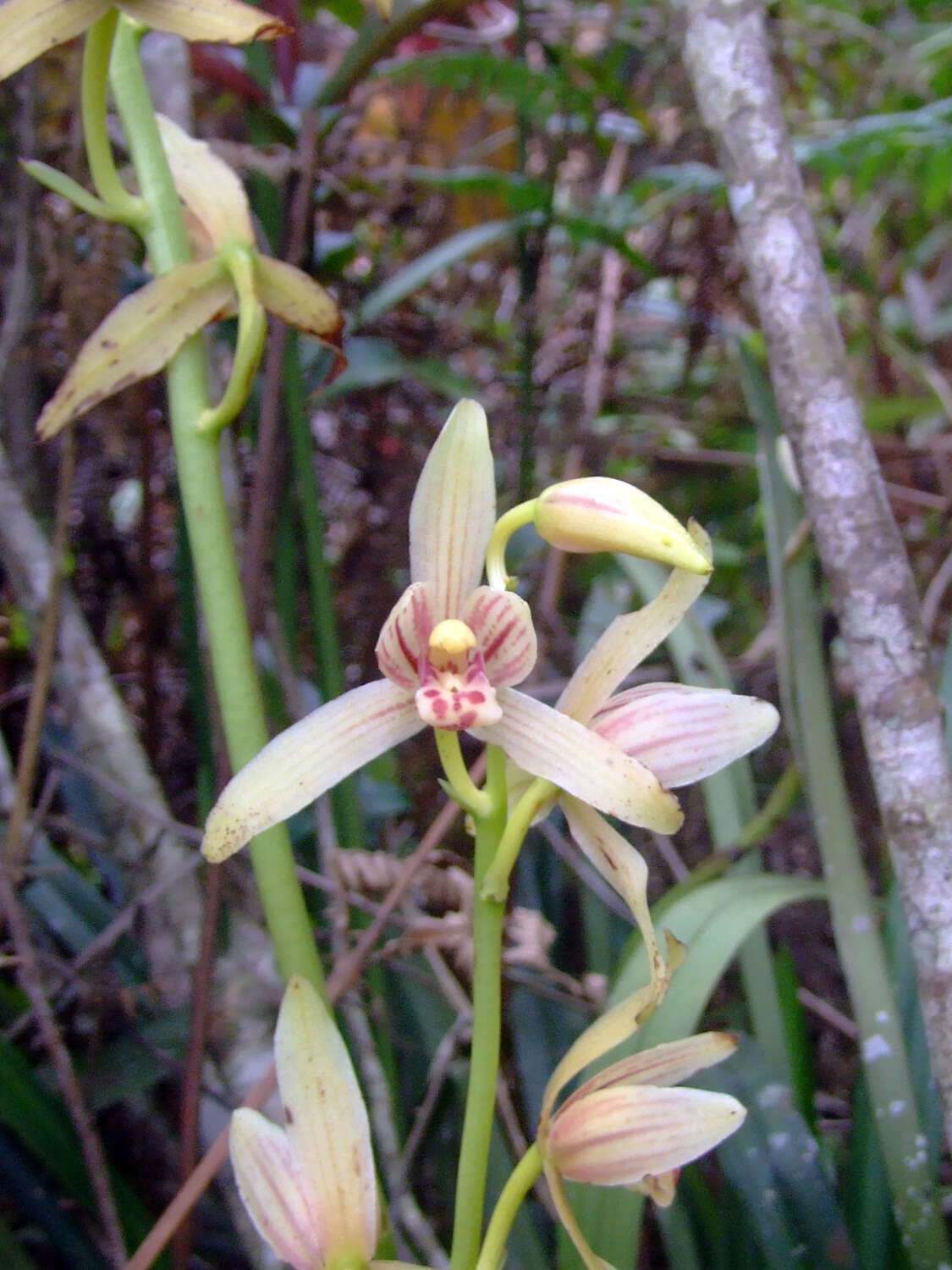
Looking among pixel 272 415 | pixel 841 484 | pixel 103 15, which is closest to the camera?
pixel 103 15

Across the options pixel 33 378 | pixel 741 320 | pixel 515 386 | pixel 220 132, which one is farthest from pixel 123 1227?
pixel 741 320

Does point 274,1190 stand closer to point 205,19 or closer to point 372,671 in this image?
point 205,19

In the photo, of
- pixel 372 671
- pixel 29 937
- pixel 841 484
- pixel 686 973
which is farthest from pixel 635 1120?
pixel 372 671

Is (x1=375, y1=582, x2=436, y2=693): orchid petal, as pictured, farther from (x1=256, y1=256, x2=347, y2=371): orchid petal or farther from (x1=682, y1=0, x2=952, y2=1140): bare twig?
(x1=682, y1=0, x2=952, y2=1140): bare twig

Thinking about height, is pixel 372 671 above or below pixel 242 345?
below

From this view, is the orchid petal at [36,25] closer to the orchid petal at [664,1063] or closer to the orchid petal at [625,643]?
the orchid petal at [625,643]

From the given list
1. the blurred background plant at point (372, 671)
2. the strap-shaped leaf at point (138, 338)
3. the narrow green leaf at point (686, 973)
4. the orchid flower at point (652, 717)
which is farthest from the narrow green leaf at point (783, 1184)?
the strap-shaped leaf at point (138, 338)

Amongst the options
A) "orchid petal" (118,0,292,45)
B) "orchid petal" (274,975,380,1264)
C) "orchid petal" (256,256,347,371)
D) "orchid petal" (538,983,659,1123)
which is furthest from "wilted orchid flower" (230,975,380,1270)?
"orchid petal" (118,0,292,45)
